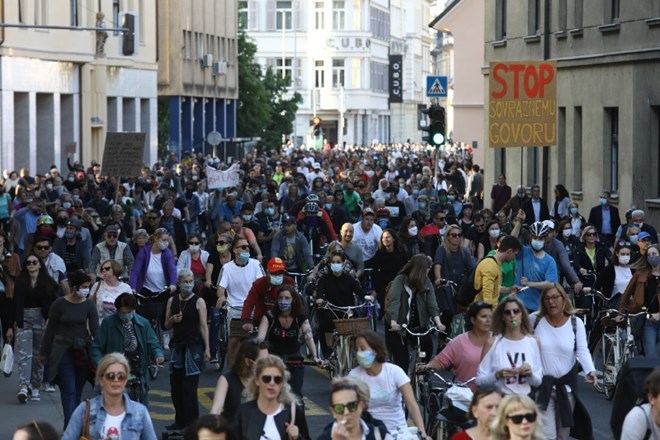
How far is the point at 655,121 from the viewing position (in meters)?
33.2

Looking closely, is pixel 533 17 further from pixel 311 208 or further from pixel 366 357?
pixel 366 357

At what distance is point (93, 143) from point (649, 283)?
138ft

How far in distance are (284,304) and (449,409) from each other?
11.9ft

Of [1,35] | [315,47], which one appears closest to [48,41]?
[1,35]

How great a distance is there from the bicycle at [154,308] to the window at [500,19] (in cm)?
2542

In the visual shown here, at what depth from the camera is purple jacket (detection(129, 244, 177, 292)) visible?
2123 centimetres

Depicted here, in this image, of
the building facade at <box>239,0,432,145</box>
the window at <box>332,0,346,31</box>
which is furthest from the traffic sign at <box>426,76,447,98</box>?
the window at <box>332,0,346,31</box>

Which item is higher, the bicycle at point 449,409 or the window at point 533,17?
the window at point 533,17

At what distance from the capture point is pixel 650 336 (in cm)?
1753

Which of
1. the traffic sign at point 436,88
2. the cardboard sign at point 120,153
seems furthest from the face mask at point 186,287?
the traffic sign at point 436,88

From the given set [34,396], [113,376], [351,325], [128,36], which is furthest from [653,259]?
[128,36]

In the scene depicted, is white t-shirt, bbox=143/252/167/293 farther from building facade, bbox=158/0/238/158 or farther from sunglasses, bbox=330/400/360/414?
building facade, bbox=158/0/238/158

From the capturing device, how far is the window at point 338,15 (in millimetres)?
129250

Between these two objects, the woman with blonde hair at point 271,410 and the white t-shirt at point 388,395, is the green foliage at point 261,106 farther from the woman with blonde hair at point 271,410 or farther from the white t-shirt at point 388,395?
the woman with blonde hair at point 271,410
